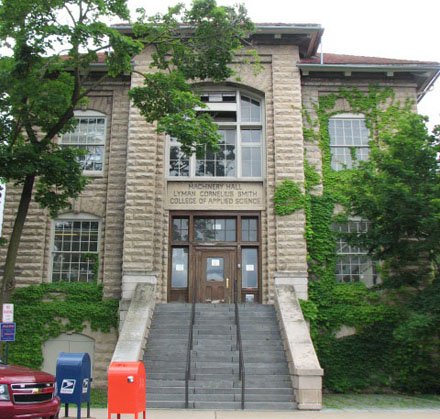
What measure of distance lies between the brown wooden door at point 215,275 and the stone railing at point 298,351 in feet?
6.83

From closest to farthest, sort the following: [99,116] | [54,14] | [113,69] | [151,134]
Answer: [54,14], [113,69], [151,134], [99,116]

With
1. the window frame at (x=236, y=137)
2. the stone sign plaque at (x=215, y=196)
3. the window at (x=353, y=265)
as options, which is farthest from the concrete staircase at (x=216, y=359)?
the window frame at (x=236, y=137)

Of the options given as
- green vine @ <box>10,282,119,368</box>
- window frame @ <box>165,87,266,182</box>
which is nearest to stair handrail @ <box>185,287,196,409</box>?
green vine @ <box>10,282,119,368</box>

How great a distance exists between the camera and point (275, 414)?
35.9 ft

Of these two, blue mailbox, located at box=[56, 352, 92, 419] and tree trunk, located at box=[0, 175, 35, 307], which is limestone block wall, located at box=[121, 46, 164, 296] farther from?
blue mailbox, located at box=[56, 352, 92, 419]

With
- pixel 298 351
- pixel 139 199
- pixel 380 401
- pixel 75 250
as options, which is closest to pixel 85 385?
pixel 298 351

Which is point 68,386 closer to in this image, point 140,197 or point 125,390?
point 125,390

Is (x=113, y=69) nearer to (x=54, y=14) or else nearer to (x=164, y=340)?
(x=54, y=14)

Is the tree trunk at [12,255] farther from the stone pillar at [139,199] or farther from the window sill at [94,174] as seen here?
the window sill at [94,174]

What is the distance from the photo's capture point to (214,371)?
12.9m

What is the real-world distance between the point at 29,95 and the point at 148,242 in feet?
19.4

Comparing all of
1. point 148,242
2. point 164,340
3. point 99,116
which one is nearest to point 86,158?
point 99,116

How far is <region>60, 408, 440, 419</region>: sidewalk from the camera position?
10.5 metres

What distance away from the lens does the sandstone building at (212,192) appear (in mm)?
16828
